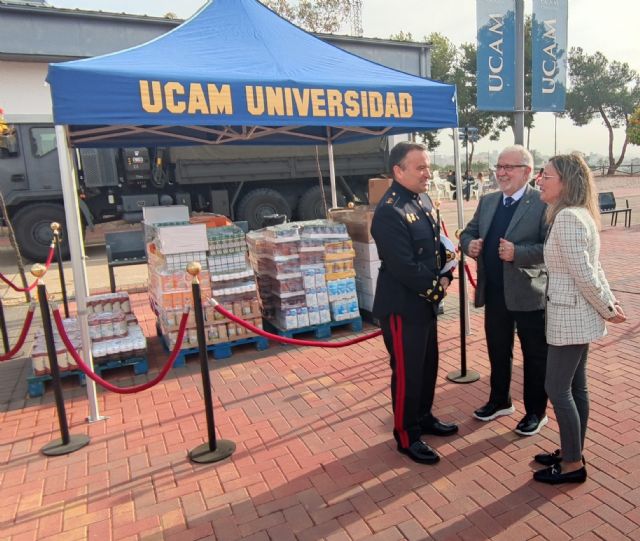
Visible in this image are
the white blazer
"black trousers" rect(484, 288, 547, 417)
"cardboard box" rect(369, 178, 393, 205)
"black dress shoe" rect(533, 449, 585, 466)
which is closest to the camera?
the white blazer

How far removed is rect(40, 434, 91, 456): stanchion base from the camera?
339cm

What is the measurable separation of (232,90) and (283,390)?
97.1 inches

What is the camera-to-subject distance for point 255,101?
A: 402 centimetres

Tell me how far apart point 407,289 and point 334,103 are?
7.02ft

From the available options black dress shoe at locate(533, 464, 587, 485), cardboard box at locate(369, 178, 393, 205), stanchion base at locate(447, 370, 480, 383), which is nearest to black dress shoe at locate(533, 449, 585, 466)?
black dress shoe at locate(533, 464, 587, 485)

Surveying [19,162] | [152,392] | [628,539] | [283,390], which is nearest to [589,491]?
[628,539]

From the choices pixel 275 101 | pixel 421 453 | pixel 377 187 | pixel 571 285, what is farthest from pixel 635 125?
pixel 421 453

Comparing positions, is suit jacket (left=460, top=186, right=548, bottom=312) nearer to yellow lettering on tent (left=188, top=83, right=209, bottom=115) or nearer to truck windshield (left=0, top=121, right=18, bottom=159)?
yellow lettering on tent (left=188, top=83, right=209, bottom=115)

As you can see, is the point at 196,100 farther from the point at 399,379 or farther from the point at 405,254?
the point at 399,379

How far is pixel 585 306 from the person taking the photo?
2.52m

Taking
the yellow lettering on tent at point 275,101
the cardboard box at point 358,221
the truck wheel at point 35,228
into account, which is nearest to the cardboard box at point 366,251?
the cardboard box at point 358,221

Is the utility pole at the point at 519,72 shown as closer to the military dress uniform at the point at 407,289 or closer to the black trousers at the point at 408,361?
the military dress uniform at the point at 407,289

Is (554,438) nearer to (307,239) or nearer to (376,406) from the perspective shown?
(376,406)

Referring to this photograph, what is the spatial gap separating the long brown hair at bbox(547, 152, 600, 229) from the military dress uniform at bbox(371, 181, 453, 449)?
2.30ft
